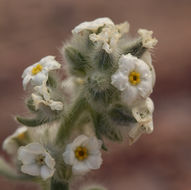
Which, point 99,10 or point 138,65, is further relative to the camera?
point 99,10

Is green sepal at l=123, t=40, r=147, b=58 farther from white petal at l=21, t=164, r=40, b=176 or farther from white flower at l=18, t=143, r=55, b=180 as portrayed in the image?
white petal at l=21, t=164, r=40, b=176

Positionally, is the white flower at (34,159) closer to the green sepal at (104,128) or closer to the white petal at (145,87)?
the green sepal at (104,128)

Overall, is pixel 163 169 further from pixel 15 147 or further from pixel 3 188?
pixel 15 147

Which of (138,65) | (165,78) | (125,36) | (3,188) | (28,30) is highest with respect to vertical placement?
(28,30)

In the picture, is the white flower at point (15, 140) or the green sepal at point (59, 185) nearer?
the green sepal at point (59, 185)

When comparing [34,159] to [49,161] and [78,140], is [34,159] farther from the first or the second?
[78,140]

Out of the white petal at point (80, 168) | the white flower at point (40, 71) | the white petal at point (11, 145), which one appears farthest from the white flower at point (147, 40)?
the white petal at point (11, 145)

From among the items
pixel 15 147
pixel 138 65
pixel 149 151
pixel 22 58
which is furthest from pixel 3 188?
pixel 138 65
